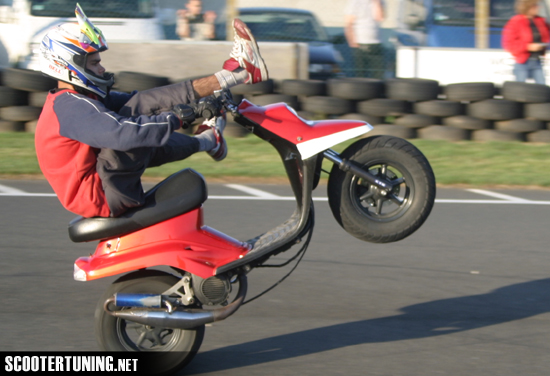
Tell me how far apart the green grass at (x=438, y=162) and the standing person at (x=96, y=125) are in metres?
4.37

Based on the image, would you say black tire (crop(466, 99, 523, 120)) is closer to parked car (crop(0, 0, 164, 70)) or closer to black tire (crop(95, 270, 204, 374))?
parked car (crop(0, 0, 164, 70))

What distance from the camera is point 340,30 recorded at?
11.8 m

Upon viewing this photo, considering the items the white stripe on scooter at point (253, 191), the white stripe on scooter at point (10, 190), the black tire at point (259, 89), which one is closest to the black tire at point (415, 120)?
the black tire at point (259, 89)

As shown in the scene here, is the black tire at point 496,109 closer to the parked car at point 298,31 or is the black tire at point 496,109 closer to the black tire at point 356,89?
the black tire at point 356,89

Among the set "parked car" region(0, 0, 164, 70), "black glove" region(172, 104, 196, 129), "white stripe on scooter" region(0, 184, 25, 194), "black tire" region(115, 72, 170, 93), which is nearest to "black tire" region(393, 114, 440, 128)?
"black tire" region(115, 72, 170, 93)

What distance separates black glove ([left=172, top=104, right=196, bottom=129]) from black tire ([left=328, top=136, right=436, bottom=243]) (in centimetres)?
78

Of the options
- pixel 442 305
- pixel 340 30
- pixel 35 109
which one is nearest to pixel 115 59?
pixel 35 109

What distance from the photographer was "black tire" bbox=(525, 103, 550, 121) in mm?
8633

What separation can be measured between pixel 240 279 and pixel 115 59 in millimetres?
6715

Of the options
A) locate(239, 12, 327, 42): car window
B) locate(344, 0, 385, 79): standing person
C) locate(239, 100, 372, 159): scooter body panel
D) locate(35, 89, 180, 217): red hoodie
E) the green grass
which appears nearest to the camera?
locate(35, 89, 180, 217): red hoodie

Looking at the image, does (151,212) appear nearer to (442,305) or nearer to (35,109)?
(442,305)

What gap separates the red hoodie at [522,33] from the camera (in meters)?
8.92

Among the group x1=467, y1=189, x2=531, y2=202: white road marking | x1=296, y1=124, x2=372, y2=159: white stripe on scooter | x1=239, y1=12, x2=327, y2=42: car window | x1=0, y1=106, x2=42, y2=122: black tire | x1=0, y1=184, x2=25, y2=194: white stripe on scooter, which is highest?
x1=239, y1=12, x2=327, y2=42: car window

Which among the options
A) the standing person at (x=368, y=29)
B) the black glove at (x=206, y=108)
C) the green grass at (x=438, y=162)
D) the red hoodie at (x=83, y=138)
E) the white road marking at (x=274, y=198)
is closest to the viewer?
the red hoodie at (x=83, y=138)
